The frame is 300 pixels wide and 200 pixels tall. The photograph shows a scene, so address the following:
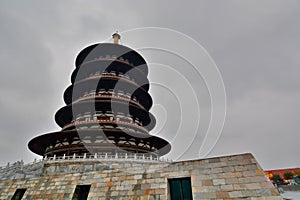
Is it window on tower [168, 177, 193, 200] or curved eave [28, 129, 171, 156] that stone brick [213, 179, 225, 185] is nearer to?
window on tower [168, 177, 193, 200]

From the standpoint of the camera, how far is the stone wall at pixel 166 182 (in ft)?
19.4

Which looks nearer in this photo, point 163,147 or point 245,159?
point 245,159

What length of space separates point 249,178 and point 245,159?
2.24 feet

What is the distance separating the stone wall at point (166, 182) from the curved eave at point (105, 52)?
83.7 feet

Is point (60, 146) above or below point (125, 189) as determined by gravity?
above

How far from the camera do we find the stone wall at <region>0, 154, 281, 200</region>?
5.92 metres

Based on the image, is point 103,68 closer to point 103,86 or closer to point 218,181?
point 103,86

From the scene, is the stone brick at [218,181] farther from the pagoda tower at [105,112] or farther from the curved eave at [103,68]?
the curved eave at [103,68]

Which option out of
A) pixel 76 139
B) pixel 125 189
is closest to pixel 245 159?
pixel 125 189

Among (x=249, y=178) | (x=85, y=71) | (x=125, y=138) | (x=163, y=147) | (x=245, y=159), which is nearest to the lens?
(x=249, y=178)

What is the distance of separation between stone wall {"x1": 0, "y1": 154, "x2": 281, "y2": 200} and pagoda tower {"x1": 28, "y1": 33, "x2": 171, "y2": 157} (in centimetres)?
1185

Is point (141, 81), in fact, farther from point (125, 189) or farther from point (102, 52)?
point (125, 189)

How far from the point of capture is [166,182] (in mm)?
6980

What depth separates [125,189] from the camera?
7301 millimetres
